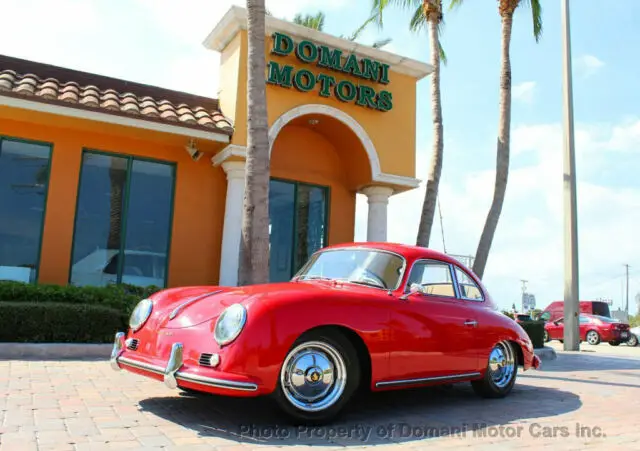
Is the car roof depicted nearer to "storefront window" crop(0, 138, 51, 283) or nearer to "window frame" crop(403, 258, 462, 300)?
"window frame" crop(403, 258, 462, 300)

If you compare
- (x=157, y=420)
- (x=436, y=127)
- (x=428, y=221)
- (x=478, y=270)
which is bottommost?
(x=157, y=420)

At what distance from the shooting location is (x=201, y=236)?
1077 centimetres

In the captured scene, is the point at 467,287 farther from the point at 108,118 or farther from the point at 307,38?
the point at 307,38

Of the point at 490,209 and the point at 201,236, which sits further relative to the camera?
the point at 490,209

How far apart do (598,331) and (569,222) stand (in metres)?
8.85

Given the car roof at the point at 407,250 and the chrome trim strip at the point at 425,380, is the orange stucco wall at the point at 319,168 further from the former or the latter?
the chrome trim strip at the point at 425,380

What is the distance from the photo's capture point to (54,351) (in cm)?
690

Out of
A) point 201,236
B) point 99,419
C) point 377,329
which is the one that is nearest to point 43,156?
point 201,236

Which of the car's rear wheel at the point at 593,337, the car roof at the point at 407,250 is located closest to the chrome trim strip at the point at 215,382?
the car roof at the point at 407,250

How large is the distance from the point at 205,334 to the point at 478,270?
9615mm

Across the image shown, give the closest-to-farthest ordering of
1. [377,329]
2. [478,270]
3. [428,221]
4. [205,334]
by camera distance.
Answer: [205,334], [377,329], [428,221], [478,270]

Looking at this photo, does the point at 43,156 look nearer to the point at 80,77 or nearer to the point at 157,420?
the point at 80,77

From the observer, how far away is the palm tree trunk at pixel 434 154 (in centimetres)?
1159

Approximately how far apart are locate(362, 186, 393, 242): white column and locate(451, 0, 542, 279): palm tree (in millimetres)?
2510
